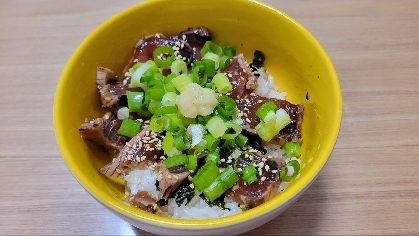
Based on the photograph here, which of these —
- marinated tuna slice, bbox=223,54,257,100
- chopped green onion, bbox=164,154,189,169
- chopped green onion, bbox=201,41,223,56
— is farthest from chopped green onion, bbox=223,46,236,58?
chopped green onion, bbox=164,154,189,169

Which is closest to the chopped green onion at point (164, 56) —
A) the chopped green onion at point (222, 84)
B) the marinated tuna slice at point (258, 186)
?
the chopped green onion at point (222, 84)

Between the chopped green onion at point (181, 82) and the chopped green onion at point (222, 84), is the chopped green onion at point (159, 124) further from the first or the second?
the chopped green onion at point (222, 84)

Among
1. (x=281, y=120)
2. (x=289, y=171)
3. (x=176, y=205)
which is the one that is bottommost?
(x=176, y=205)

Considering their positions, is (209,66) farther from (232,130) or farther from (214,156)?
(214,156)

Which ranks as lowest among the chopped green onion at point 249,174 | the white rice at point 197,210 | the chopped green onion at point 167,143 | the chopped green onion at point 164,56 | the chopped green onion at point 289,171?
the white rice at point 197,210

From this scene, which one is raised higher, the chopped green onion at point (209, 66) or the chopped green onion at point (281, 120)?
the chopped green onion at point (209, 66)

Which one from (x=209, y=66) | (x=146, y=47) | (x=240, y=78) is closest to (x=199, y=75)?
(x=209, y=66)

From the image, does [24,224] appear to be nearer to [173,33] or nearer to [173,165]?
[173,165]
